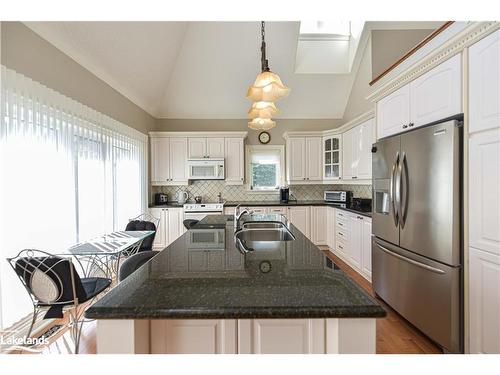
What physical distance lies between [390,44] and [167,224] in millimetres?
4708

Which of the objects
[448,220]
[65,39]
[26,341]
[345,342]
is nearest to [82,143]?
[65,39]

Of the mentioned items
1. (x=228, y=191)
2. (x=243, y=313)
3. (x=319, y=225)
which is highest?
(x=228, y=191)

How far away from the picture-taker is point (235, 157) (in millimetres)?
4805

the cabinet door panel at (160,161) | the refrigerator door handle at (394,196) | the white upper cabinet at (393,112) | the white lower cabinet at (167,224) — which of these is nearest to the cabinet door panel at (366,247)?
the refrigerator door handle at (394,196)

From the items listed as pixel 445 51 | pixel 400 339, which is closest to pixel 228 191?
pixel 400 339

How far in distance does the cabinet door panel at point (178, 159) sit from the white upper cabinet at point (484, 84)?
4.19 m

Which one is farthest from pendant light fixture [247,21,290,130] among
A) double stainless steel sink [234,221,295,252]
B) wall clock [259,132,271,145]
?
wall clock [259,132,271,145]

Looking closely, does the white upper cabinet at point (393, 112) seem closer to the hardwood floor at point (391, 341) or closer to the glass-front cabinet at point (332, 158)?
the hardwood floor at point (391, 341)

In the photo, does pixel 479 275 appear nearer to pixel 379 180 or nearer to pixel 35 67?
pixel 379 180

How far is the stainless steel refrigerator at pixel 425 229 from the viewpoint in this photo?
1.61m

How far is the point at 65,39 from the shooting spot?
7.61 ft

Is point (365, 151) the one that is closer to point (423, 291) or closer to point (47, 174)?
point (423, 291)

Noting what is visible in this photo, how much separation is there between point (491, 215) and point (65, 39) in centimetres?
370

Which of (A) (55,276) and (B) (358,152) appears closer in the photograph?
(A) (55,276)
